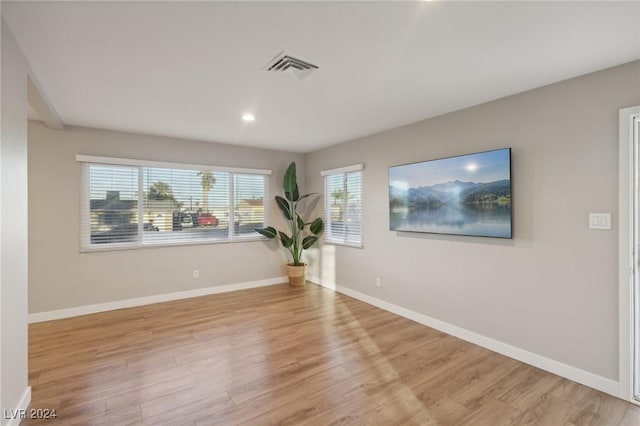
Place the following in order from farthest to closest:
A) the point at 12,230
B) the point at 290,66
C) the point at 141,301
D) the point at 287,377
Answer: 1. the point at 141,301
2. the point at 287,377
3. the point at 290,66
4. the point at 12,230

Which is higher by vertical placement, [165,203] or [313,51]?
[313,51]

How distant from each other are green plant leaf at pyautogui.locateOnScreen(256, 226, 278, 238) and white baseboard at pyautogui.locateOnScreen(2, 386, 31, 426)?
346 cm

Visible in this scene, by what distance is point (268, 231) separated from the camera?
5387mm

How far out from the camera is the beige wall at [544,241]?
236cm

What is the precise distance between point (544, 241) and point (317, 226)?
3388 millimetres

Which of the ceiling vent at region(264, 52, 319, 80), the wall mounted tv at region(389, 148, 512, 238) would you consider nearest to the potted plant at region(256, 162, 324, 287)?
Answer: the wall mounted tv at region(389, 148, 512, 238)

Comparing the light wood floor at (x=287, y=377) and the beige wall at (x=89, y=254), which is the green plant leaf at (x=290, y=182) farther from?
the light wood floor at (x=287, y=377)

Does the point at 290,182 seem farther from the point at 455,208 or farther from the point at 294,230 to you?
the point at 455,208

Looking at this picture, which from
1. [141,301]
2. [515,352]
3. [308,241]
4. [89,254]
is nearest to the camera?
[515,352]

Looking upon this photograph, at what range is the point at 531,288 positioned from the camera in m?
2.77

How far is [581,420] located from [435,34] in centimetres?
269

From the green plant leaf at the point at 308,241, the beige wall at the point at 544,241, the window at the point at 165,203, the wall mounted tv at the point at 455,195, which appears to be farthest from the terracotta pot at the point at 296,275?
the beige wall at the point at 544,241

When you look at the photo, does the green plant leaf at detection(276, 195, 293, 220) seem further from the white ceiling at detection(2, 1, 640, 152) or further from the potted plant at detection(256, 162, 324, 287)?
the white ceiling at detection(2, 1, 640, 152)

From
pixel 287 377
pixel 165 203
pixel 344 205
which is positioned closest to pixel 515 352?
pixel 287 377
